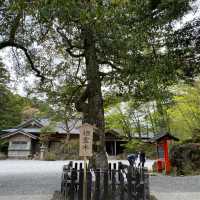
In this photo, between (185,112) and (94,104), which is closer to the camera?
(94,104)

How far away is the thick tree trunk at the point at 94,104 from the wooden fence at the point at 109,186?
1.21m

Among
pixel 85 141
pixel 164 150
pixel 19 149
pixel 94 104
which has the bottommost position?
pixel 85 141

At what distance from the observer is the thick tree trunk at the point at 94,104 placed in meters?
7.44

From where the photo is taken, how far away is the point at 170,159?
13.9m

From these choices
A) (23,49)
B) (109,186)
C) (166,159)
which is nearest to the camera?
(109,186)

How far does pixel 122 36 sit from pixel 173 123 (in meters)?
21.9

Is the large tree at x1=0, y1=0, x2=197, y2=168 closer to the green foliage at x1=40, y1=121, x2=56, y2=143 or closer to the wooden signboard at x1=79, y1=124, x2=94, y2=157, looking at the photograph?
the wooden signboard at x1=79, y1=124, x2=94, y2=157

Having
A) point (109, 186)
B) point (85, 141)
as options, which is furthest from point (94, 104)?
point (109, 186)

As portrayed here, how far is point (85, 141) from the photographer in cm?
565

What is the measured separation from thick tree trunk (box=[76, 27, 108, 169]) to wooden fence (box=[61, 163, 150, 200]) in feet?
3.96

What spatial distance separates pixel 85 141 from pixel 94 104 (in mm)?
2399

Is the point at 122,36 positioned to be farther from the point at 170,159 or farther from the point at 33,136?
the point at 33,136

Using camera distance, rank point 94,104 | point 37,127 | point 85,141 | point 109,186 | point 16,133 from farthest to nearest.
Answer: point 37,127 < point 16,133 < point 94,104 < point 109,186 < point 85,141

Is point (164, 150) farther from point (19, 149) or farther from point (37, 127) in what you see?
point (37, 127)
